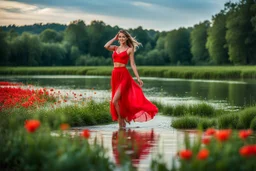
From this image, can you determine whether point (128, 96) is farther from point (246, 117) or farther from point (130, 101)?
point (246, 117)

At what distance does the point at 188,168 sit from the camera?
491cm

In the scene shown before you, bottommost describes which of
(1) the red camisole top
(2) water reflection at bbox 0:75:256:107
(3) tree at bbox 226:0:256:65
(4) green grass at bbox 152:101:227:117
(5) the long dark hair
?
(2) water reflection at bbox 0:75:256:107

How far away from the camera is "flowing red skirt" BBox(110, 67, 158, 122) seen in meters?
11.6

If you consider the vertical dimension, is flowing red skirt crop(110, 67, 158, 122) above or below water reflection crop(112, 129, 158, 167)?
above

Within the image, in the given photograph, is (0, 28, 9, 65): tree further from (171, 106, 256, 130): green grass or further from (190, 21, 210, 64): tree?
(171, 106, 256, 130): green grass

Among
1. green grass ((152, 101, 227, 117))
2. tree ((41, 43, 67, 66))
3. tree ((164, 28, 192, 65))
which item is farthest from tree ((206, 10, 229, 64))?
green grass ((152, 101, 227, 117))

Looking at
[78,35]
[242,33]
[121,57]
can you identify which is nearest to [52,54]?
[78,35]

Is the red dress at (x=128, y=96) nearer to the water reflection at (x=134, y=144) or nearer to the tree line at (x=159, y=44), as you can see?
the water reflection at (x=134, y=144)

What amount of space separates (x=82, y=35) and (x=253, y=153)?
131680mm

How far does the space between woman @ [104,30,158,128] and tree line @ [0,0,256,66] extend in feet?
199

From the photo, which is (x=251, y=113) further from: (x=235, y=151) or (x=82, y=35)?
(x=82, y=35)

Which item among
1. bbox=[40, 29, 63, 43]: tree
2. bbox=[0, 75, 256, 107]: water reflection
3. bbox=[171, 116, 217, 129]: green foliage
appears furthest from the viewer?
bbox=[40, 29, 63, 43]: tree

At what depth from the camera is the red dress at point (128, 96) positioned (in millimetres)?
11539

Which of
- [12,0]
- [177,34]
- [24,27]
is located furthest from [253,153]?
[24,27]
